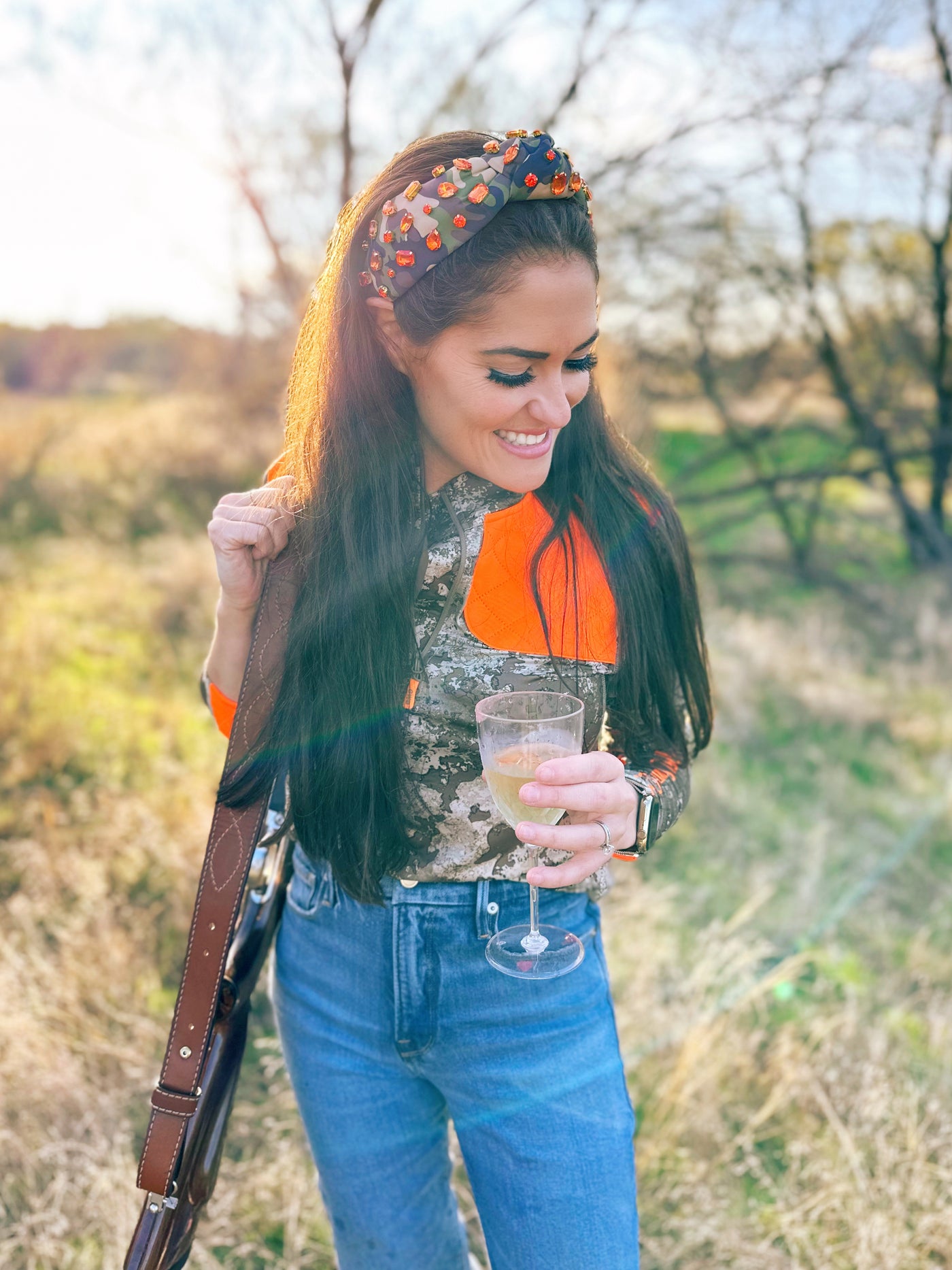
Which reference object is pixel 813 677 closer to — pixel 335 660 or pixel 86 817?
pixel 86 817

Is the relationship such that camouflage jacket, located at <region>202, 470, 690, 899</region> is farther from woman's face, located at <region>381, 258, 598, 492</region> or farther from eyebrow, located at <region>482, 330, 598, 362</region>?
eyebrow, located at <region>482, 330, 598, 362</region>

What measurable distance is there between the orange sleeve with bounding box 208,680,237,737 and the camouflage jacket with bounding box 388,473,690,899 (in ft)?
1.16

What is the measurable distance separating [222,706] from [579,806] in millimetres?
713

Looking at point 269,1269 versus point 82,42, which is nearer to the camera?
point 269,1269

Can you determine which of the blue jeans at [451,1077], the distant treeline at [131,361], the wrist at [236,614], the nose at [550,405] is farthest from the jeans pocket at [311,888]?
the distant treeline at [131,361]

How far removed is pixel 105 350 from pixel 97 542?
10.4m

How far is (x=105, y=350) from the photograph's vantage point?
56.9ft

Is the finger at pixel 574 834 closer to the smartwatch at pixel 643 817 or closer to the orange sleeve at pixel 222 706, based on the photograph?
the smartwatch at pixel 643 817

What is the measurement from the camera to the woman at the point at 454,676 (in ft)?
4.58

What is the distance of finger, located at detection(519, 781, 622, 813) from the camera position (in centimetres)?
123

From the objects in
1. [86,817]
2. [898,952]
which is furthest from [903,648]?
[86,817]

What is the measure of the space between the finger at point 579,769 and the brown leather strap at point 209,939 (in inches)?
18.7

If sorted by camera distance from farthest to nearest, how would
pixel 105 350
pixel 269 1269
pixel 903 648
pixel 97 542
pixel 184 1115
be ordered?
pixel 105 350
pixel 97 542
pixel 903 648
pixel 269 1269
pixel 184 1115

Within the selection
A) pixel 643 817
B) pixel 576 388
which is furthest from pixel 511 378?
pixel 643 817
